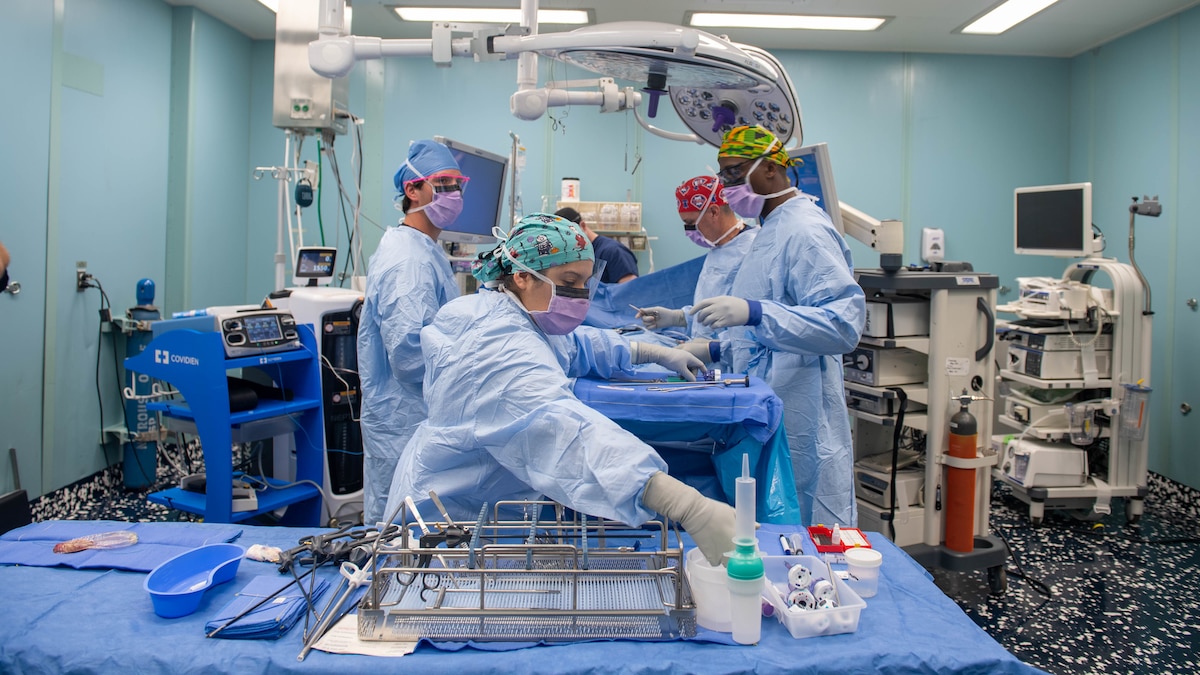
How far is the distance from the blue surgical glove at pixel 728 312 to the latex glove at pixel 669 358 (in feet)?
0.36

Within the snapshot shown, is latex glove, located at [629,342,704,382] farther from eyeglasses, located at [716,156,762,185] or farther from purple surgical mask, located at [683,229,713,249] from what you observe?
purple surgical mask, located at [683,229,713,249]

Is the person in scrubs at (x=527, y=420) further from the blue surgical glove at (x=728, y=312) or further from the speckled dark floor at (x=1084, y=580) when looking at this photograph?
the speckled dark floor at (x=1084, y=580)

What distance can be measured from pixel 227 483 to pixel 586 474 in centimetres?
207

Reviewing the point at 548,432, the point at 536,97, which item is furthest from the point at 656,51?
the point at 548,432

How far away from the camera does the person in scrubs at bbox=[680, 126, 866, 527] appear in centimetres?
221

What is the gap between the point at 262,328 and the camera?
9.96 ft

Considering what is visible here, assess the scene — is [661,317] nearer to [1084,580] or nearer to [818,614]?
[818,614]

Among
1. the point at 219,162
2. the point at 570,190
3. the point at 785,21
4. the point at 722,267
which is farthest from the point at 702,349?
the point at 219,162

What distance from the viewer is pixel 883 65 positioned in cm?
548

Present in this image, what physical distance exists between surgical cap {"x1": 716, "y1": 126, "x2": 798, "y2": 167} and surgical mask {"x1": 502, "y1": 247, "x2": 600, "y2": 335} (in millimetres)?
995

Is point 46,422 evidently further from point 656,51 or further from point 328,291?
point 656,51

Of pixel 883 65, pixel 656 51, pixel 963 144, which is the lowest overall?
pixel 656 51

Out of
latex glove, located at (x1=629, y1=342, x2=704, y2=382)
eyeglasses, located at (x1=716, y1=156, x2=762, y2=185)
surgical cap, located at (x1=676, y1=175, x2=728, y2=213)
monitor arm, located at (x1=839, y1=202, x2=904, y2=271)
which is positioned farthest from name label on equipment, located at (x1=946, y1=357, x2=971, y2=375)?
latex glove, located at (x1=629, y1=342, x2=704, y2=382)

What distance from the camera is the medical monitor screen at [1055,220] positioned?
12.8ft
